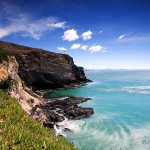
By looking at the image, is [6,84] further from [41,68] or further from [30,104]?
[41,68]

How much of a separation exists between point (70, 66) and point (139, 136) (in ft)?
245

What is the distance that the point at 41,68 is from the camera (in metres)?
91.8

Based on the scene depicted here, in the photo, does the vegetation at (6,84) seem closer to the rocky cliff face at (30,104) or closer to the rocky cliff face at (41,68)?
the rocky cliff face at (30,104)

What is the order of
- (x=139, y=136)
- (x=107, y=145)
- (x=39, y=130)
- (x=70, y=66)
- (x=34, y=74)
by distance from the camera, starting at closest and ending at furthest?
(x=39, y=130) < (x=107, y=145) < (x=139, y=136) < (x=34, y=74) < (x=70, y=66)

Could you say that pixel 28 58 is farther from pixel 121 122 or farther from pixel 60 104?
pixel 121 122

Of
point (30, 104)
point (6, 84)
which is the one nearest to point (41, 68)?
point (30, 104)

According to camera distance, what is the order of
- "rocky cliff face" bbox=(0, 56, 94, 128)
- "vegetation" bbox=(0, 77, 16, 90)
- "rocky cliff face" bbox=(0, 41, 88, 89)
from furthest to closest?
"rocky cliff face" bbox=(0, 41, 88, 89) < "rocky cliff face" bbox=(0, 56, 94, 128) < "vegetation" bbox=(0, 77, 16, 90)

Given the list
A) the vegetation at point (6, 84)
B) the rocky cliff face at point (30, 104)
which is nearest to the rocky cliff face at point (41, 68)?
the rocky cliff face at point (30, 104)

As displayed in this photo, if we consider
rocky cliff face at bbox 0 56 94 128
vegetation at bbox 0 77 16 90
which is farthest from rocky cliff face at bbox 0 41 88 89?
vegetation at bbox 0 77 16 90

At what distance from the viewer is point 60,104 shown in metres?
55.8

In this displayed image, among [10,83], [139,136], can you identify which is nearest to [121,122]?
[139,136]

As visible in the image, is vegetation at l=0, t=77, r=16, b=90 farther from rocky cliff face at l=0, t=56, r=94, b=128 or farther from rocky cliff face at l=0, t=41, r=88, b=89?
rocky cliff face at l=0, t=41, r=88, b=89

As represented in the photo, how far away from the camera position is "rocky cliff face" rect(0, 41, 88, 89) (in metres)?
87.9

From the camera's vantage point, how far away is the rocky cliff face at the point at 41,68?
87.9 meters
